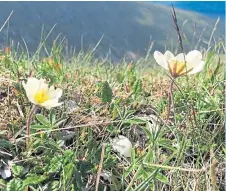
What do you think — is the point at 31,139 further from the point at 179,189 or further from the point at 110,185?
the point at 179,189

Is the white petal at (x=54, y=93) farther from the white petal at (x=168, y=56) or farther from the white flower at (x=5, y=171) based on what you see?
the white petal at (x=168, y=56)

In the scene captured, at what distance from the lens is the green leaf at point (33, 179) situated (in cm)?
161

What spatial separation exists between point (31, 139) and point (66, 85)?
0.57 meters

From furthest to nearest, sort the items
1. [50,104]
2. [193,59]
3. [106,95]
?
[106,95] < [193,59] < [50,104]

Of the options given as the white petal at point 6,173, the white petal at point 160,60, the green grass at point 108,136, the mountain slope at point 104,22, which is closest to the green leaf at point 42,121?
the green grass at point 108,136

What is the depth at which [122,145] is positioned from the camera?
1.90 meters

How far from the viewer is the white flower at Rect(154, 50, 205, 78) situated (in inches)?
70.9

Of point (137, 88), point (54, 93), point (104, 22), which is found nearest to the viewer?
point (54, 93)

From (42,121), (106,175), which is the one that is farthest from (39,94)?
(106,175)

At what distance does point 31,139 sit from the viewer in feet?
5.78

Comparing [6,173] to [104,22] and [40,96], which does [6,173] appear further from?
[104,22]

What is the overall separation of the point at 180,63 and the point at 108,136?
0.46 m

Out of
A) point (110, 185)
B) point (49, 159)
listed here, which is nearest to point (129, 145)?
point (110, 185)

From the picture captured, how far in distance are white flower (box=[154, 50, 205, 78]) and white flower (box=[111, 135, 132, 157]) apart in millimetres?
369
